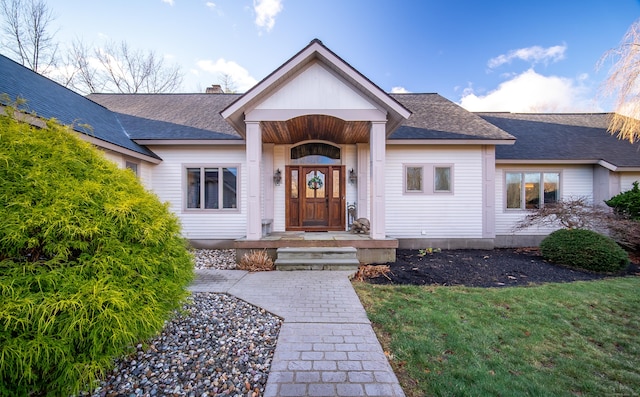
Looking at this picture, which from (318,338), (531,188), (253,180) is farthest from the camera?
(531,188)

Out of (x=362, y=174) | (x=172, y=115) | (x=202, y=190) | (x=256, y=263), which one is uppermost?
(x=172, y=115)

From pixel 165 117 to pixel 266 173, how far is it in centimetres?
442

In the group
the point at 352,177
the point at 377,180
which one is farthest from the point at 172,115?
the point at 377,180

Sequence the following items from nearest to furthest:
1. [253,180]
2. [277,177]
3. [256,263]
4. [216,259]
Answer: [256,263], [253,180], [216,259], [277,177]

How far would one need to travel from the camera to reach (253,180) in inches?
247

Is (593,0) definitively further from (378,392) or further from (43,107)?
(43,107)

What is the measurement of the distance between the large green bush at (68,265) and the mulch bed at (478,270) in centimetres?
400

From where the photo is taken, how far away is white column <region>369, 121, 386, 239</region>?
643 centimetres

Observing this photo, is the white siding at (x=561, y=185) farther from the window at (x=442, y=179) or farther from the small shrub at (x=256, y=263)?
the small shrub at (x=256, y=263)

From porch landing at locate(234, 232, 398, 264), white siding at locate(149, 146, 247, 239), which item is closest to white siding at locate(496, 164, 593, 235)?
porch landing at locate(234, 232, 398, 264)

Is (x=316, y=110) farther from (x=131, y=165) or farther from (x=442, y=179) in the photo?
(x=131, y=165)

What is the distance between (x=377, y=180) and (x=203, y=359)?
5.00 m

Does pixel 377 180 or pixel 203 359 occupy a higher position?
pixel 377 180

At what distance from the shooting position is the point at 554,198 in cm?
903
